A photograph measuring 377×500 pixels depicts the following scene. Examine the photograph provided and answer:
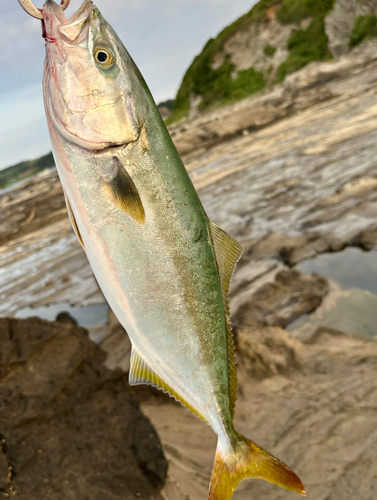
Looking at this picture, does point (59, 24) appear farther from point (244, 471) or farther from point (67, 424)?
point (67, 424)

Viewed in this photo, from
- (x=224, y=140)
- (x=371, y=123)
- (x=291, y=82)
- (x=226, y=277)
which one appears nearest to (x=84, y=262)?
(x=226, y=277)

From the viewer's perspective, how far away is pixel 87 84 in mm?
2043

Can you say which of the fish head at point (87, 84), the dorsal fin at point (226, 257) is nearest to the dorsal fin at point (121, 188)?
the fish head at point (87, 84)

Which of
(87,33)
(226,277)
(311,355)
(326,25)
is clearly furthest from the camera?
(326,25)

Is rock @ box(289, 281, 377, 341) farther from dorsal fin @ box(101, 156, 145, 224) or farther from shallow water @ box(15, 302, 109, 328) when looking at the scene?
dorsal fin @ box(101, 156, 145, 224)

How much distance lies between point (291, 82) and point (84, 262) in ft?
93.0

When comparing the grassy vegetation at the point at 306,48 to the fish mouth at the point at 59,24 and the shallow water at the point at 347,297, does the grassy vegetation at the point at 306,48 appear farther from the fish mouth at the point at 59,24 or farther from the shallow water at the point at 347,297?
the fish mouth at the point at 59,24

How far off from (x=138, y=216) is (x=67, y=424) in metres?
1.96

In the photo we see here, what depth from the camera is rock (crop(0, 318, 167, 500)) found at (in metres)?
2.96

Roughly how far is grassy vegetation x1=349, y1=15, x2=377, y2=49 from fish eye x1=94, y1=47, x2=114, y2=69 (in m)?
41.3

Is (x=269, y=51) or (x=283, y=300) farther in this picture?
(x=269, y=51)

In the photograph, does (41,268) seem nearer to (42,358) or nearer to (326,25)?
(42,358)

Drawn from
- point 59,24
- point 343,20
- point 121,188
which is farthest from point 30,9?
point 343,20

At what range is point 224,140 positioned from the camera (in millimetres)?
25922
